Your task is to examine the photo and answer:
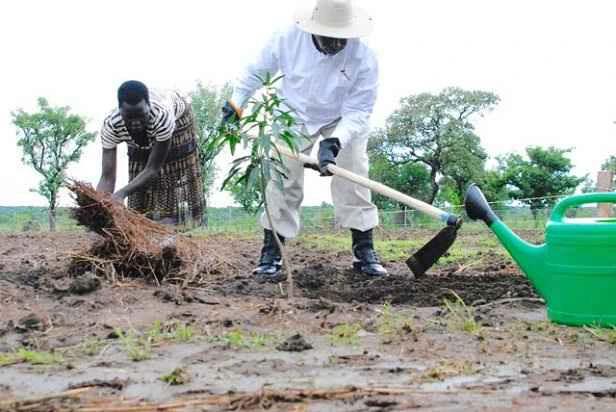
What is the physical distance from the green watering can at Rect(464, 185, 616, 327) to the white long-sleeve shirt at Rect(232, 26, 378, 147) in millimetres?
1837

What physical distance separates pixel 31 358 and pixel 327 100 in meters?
2.95

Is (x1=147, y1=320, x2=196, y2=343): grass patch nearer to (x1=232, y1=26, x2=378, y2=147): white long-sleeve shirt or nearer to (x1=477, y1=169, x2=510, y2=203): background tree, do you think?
(x1=232, y1=26, x2=378, y2=147): white long-sleeve shirt

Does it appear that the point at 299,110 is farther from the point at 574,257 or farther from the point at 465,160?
the point at 465,160

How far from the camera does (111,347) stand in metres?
3.05

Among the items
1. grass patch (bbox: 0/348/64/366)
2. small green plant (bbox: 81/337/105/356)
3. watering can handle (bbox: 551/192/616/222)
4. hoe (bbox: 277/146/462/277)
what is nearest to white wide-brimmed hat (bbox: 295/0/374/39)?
hoe (bbox: 277/146/462/277)

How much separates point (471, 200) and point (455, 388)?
1586mm

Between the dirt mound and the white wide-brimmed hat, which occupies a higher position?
the white wide-brimmed hat

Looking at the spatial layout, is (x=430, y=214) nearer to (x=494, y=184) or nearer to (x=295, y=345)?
(x=295, y=345)

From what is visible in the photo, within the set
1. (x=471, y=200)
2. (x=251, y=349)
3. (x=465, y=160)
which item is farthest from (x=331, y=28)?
(x=465, y=160)

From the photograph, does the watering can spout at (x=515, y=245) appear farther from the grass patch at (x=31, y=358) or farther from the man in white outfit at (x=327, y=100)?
→ the grass patch at (x=31, y=358)

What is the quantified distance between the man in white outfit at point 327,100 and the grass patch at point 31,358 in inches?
91.6

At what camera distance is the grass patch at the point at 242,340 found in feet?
9.91

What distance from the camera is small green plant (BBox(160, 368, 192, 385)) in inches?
97.1

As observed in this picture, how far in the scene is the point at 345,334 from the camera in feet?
10.6
